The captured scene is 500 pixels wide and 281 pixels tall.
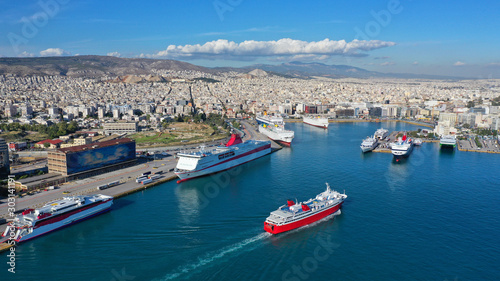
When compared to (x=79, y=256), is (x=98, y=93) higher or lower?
higher

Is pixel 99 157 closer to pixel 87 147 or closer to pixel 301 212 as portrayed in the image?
pixel 87 147

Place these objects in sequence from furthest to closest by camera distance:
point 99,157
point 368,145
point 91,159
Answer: point 368,145 → point 99,157 → point 91,159

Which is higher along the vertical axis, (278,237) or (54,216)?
(54,216)

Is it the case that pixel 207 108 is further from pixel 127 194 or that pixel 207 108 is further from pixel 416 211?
pixel 416 211

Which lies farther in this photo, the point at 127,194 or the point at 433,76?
the point at 433,76

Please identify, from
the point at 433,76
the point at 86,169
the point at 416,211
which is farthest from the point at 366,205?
the point at 433,76

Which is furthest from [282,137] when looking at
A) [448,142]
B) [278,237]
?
[278,237]

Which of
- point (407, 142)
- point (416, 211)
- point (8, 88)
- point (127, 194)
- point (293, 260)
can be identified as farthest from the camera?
point (8, 88)

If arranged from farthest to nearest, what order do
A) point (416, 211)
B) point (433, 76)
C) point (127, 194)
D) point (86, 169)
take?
point (433, 76) → point (86, 169) → point (127, 194) → point (416, 211)

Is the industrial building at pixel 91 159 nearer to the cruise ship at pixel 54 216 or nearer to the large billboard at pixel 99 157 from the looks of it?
the large billboard at pixel 99 157
